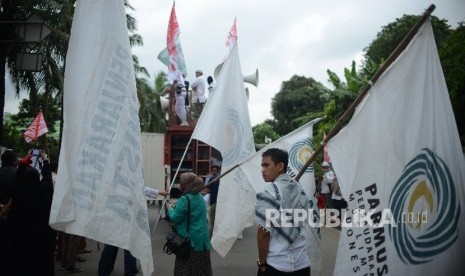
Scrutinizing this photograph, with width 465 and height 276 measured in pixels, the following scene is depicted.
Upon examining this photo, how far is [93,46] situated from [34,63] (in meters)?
6.64

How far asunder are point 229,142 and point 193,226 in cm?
277

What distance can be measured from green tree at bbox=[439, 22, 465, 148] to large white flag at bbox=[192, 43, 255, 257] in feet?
30.8

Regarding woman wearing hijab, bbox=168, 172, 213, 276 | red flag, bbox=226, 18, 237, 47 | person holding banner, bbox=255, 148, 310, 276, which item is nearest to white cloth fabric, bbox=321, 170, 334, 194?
red flag, bbox=226, 18, 237, 47

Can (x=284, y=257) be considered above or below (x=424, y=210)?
below

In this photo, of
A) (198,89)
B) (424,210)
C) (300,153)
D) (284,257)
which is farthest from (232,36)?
(424,210)

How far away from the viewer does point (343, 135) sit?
3.91m

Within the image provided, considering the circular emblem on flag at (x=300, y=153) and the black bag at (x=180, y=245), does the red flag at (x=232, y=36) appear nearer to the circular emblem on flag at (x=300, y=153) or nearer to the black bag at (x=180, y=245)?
the circular emblem on flag at (x=300, y=153)

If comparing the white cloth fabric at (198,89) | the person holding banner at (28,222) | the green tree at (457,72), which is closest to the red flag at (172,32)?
the white cloth fabric at (198,89)

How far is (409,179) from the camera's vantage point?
11.2 ft

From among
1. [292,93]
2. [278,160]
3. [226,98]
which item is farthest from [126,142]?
[292,93]

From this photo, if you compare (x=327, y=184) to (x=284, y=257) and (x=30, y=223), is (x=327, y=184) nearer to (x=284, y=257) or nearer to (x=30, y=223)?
(x=30, y=223)

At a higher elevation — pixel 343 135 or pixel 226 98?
pixel 226 98

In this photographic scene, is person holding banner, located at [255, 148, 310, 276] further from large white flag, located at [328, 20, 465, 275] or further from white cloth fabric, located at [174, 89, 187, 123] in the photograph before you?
white cloth fabric, located at [174, 89, 187, 123]

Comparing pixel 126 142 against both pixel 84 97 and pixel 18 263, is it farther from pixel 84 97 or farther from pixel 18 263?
pixel 18 263
